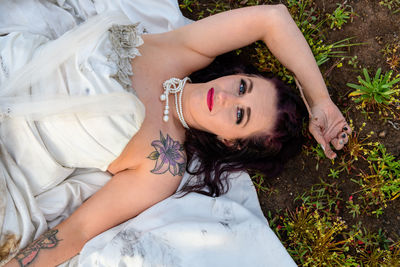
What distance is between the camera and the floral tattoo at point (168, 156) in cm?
271

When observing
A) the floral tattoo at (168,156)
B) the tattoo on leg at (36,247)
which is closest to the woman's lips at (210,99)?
the floral tattoo at (168,156)

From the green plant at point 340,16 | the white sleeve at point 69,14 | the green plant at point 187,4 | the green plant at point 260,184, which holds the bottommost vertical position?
the green plant at point 260,184

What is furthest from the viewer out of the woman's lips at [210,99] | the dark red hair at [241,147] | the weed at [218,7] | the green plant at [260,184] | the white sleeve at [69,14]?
the weed at [218,7]

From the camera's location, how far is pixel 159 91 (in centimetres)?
285

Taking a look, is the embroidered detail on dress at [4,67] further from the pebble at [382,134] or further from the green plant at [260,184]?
the pebble at [382,134]

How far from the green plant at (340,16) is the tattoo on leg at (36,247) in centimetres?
306

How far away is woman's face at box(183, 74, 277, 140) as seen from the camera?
261 centimetres

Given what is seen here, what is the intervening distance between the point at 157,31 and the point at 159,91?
871mm

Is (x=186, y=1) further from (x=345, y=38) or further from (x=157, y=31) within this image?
(x=345, y=38)

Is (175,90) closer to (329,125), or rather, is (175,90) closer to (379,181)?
(329,125)

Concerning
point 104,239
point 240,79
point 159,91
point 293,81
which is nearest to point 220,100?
point 240,79

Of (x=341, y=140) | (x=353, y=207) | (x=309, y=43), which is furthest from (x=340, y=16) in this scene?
(x=353, y=207)

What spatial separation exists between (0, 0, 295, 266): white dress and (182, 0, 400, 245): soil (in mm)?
367

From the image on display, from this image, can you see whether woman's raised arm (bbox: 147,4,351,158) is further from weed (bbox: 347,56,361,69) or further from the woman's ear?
the woman's ear
